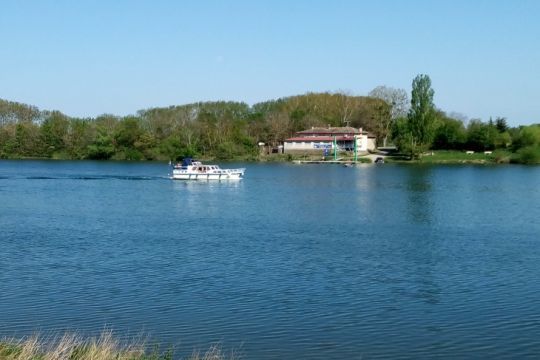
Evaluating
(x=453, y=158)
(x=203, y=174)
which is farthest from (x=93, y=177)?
(x=453, y=158)

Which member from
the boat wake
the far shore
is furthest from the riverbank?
the boat wake

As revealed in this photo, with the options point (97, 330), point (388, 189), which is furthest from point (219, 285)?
point (388, 189)

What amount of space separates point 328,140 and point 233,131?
15719 millimetres

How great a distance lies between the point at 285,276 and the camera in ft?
62.5

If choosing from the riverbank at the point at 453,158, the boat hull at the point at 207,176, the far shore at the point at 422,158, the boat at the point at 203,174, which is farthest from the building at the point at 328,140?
the boat hull at the point at 207,176

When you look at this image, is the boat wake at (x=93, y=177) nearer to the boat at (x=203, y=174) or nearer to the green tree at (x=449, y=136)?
the boat at (x=203, y=174)

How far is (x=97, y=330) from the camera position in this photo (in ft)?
44.6

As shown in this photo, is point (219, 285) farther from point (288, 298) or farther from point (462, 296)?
point (462, 296)

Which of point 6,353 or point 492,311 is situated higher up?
point 6,353

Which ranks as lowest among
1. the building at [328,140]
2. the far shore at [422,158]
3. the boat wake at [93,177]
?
the boat wake at [93,177]

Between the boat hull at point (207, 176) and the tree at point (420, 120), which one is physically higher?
the tree at point (420, 120)

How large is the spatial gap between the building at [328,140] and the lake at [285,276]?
62.2 meters

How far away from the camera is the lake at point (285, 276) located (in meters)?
13.5

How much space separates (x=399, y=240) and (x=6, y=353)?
61.3 feet
